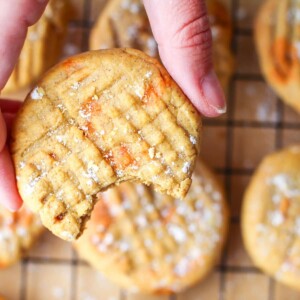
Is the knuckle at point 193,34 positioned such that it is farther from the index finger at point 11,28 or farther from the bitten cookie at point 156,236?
the bitten cookie at point 156,236

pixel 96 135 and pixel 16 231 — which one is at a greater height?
pixel 96 135

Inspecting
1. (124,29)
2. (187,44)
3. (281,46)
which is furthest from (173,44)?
(281,46)

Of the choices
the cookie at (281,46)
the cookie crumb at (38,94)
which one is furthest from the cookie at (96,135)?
the cookie at (281,46)

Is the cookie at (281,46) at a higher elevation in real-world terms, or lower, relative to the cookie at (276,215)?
higher

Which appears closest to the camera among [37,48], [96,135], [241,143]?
[96,135]

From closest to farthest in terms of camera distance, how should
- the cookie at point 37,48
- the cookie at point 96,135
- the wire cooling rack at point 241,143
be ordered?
the cookie at point 96,135 < the cookie at point 37,48 < the wire cooling rack at point 241,143

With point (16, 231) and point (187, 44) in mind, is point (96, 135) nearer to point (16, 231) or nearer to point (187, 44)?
point (187, 44)
